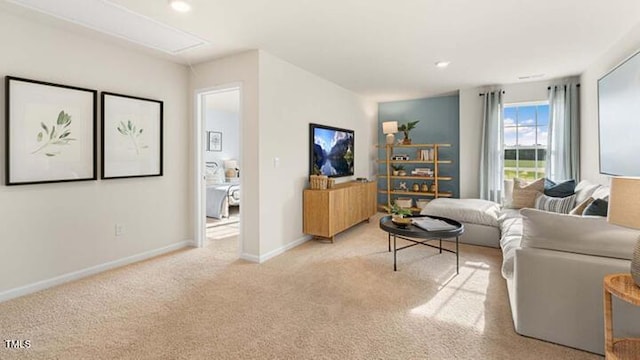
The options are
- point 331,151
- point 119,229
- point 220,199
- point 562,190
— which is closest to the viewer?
point 119,229

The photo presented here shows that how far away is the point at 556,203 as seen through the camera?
11.8 ft

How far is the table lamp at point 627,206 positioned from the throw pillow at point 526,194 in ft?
9.83

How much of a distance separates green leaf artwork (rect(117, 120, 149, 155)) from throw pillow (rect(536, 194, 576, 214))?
15.7 ft

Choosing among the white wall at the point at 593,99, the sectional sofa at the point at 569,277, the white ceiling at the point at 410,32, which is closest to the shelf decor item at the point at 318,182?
the white ceiling at the point at 410,32

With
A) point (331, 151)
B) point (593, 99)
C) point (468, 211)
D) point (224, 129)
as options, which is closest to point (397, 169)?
point (331, 151)

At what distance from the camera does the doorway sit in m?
3.98

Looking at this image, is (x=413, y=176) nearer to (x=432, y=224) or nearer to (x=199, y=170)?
(x=432, y=224)

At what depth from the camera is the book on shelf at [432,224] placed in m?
3.05

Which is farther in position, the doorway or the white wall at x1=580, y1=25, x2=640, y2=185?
the doorway

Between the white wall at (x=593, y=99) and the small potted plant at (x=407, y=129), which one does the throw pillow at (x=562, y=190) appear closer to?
the white wall at (x=593, y=99)

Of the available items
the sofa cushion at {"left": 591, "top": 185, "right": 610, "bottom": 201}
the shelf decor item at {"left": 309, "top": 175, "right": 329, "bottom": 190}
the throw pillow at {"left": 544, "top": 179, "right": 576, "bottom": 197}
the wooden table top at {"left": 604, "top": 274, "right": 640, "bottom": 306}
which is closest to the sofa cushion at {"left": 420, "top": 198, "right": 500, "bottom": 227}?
the throw pillow at {"left": 544, "top": 179, "right": 576, "bottom": 197}

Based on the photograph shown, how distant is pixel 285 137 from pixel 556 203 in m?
3.32

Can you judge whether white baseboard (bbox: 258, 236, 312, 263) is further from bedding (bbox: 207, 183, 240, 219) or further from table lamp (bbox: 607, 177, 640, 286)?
table lamp (bbox: 607, 177, 640, 286)

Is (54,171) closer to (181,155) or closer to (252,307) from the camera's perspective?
(181,155)
